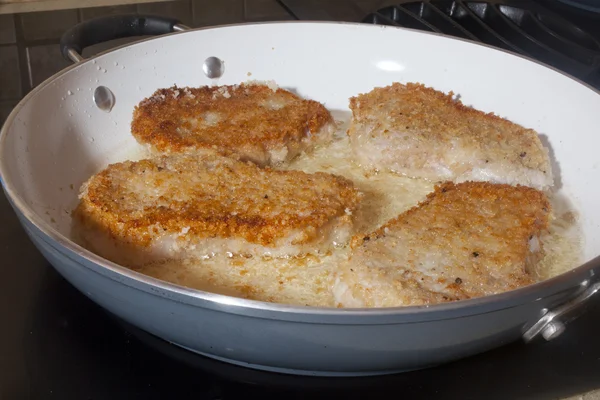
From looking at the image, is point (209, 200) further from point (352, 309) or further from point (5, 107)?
point (5, 107)

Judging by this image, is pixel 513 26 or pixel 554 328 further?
pixel 513 26

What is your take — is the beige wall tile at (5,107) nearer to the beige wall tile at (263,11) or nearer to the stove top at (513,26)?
the beige wall tile at (263,11)

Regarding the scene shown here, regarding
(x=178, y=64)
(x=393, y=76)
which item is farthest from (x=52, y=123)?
(x=393, y=76)

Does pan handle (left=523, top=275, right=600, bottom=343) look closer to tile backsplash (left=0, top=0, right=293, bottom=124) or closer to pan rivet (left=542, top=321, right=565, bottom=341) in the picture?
pan rivet (left=542, top=321, right=565, bottom=341)

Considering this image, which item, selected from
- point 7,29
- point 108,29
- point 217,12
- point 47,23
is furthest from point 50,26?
point 108,29

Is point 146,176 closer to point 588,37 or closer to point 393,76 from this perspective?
point 393,76

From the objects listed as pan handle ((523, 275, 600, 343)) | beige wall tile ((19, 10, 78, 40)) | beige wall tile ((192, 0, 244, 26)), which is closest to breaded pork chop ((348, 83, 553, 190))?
pan handle ((523, 275, 600, 343))

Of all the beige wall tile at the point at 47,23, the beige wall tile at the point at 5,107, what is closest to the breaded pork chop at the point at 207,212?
the beige wall tile at the point at 5,107
